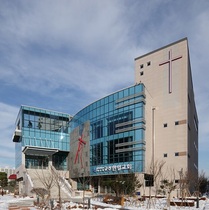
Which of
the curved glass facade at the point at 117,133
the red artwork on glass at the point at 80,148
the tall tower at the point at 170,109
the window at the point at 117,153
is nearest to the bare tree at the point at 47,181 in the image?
the red artwork on glass at the point at 80,148

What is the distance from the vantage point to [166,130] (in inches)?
1510

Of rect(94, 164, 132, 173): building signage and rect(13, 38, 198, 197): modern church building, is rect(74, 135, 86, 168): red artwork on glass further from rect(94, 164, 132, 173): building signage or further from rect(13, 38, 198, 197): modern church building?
rect(94, 164, 132, 173): building signage

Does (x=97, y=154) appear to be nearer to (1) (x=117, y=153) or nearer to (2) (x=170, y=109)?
(1) (x=117, y=153)

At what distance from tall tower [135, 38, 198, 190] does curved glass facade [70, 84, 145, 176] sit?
1584 mm

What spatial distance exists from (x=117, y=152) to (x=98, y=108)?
8439 millimetres

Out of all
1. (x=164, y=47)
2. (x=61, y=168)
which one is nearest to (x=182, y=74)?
(x=164, y=47)

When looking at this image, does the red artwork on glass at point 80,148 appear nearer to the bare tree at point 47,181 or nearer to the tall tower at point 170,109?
the bare tree at point 47,181

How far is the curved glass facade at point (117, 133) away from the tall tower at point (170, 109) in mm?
1584

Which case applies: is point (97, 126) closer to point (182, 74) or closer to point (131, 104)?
point (131, 104)

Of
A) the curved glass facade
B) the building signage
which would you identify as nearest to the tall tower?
the curved glass facade

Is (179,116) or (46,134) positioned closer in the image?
(179,116)

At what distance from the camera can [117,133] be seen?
39562mm

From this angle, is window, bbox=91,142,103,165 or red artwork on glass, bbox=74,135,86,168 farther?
red artwork on glass, bbox=74,135,86,168

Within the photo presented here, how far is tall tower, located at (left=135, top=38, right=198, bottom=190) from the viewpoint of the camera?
36.6 meters
